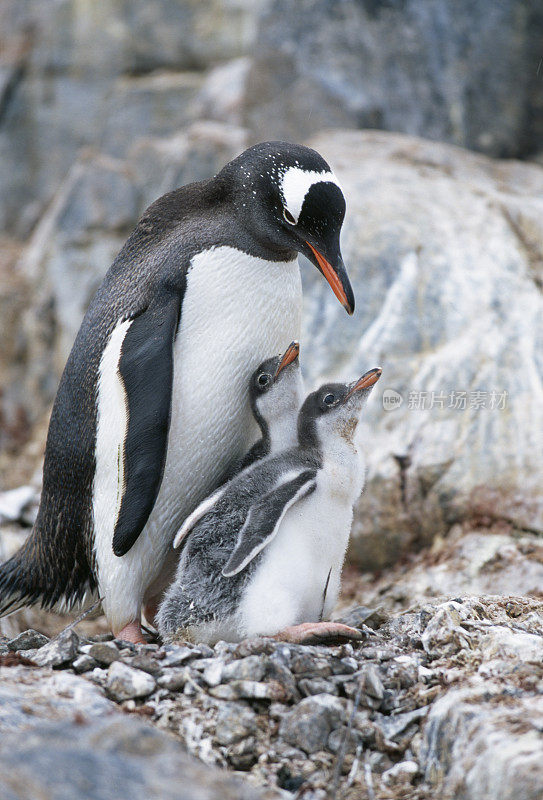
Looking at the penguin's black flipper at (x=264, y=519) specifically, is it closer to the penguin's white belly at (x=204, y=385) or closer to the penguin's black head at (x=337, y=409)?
the penguin's black head at (x=337, y=409)

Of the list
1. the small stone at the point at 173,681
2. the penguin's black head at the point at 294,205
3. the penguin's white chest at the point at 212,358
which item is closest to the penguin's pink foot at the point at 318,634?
the small stone at the point at 173,681

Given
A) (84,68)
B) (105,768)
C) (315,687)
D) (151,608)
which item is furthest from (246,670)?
(84,68)

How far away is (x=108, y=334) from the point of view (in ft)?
10.4

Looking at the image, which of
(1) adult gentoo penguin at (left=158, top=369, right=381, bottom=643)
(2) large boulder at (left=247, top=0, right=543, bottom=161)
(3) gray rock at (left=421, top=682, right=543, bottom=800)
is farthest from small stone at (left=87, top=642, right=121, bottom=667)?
(2) large boulder at (left=247, top=0, right=543, bottom=161)

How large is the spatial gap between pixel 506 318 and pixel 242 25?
337 inches

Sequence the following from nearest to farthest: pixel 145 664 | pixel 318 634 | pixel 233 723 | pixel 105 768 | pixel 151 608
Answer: pixel 105 768, pixel 233 723, pixel 145 664, pixel 318 634, pixel 151 608

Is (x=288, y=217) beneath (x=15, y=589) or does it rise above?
above

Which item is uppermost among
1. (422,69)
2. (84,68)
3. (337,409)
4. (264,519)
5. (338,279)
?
(84,68)

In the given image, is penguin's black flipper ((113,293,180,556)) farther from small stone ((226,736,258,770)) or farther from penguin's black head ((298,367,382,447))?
small stone ((226,736,258,770))

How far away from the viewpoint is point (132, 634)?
10.1 ft

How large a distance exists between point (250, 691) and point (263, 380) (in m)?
1.09

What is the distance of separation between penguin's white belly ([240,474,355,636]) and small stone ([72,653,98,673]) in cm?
48

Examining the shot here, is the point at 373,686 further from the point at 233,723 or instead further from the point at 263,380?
the point at 263,380

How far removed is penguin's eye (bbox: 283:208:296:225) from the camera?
120 inches
